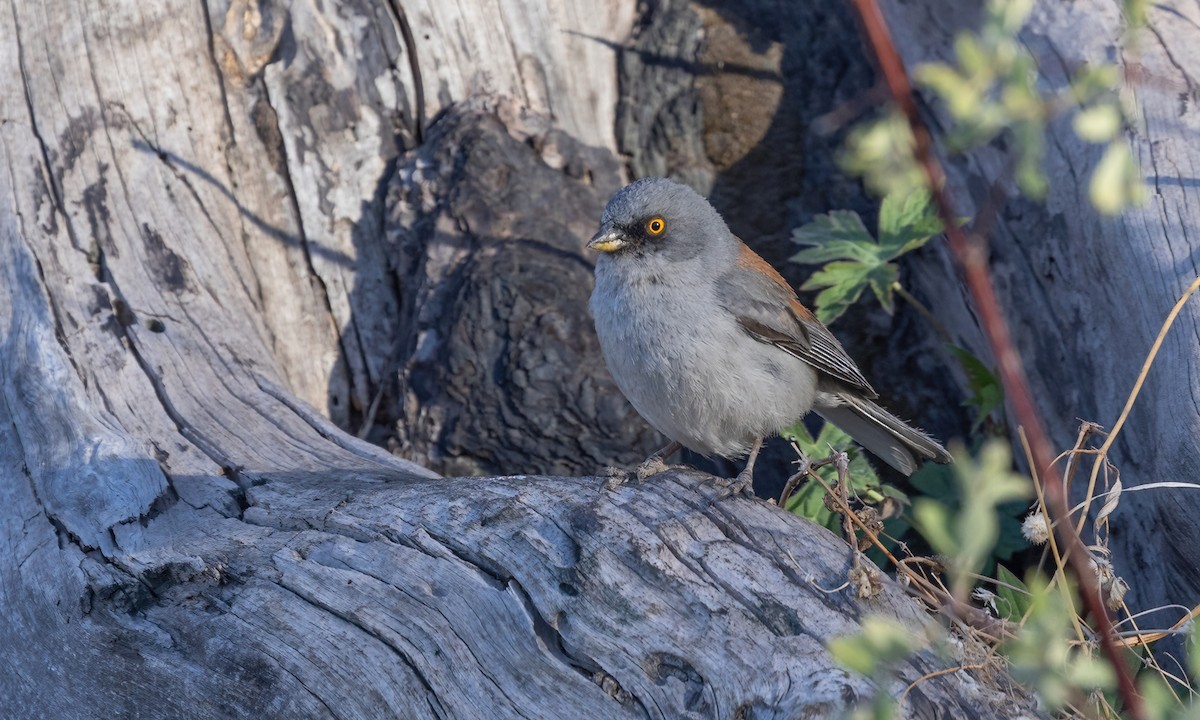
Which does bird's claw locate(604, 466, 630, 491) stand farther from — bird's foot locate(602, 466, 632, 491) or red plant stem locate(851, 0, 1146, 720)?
red plant stem locate(851, 0, 1146, 720)

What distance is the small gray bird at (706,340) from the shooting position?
3865mm

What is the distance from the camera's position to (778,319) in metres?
4.21

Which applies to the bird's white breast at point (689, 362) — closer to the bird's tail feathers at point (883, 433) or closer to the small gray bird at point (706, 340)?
the small gray bird at point (706, 340)

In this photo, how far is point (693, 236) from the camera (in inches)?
166

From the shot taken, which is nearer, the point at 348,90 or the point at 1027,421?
the point at 1027,421

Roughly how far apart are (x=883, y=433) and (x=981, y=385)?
62cm

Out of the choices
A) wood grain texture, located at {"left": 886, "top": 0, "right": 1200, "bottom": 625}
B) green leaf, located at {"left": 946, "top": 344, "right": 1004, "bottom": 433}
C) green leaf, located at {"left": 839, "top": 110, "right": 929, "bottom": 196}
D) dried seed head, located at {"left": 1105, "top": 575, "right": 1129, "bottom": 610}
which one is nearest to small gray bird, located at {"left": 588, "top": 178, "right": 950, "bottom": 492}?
green leaf, located at {"left": 946, "top": 344, "right": 1004, "bottom": 433}

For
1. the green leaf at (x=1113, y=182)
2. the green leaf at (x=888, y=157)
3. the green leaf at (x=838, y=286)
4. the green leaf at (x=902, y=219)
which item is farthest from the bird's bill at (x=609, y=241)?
the green leaf at (x=1113, y=182)

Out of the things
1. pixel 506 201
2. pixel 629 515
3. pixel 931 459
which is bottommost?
pixel 931 459

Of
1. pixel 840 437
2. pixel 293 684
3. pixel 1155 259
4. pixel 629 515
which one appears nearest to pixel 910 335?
pixel 840 437

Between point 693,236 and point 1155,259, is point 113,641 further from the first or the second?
point 1155,259

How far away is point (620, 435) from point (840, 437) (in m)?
1.02

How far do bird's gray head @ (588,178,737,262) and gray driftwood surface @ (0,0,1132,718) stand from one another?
981 mm

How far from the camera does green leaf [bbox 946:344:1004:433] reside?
4.66 meters
